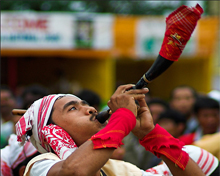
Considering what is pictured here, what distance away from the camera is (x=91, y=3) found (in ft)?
82.4

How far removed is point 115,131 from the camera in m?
1.76

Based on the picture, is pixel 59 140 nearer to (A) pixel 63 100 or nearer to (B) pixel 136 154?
(A) pixel 63 100

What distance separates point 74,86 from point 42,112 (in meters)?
12.0

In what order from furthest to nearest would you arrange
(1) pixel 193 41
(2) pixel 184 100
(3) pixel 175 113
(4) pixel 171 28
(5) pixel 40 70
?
(5) pixel 40 70, (1) pixel 193 41, (2) pixel 184 100, (3) pixel 175 113, (4) pixel 171 28

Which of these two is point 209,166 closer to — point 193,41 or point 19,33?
point 19,33

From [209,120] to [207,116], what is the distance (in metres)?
0.06

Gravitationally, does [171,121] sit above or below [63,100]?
below

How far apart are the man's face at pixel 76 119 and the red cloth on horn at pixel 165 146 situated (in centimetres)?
35

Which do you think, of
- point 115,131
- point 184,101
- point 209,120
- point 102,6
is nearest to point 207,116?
point 209,120

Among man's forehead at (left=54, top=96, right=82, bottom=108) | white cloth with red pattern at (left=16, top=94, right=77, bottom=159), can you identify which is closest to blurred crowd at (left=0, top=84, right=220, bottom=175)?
white cloth with red pattern at (left=16, top=94, right=77, bottom=159)

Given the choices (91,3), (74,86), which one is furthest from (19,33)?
(91,3)

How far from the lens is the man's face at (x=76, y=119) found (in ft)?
6.70

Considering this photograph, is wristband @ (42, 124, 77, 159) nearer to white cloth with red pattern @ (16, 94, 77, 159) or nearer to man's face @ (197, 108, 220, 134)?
white cloth with red pattern @ (16, 94, 77, 159)

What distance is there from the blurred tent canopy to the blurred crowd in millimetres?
18307
